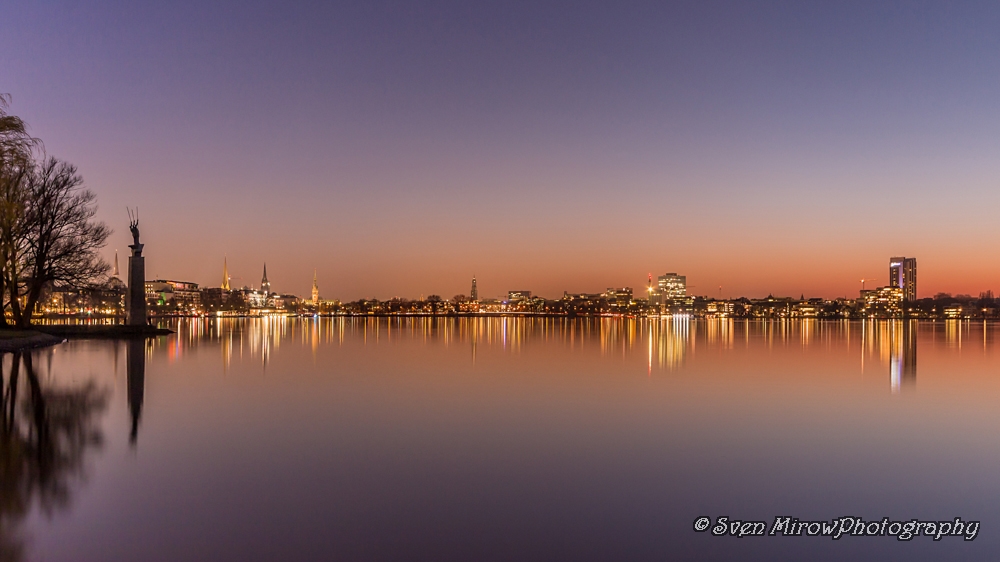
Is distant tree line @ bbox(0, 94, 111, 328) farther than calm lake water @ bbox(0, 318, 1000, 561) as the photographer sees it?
Yes

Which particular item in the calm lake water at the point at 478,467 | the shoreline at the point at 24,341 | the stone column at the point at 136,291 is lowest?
the calm lake water at the point at 478,467

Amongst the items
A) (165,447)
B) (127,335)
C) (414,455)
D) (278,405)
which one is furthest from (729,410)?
(127,335)

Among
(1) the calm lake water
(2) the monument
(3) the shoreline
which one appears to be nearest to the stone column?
(2) the monument

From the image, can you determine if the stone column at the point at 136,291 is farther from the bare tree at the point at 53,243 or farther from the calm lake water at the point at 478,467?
the calm lake water at the point at 478,467

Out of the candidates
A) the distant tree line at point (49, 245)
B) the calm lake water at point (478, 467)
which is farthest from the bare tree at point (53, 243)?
the calm lake water at point (478, 467)

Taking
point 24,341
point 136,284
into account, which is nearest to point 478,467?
point 24,341

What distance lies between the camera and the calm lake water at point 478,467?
22.3 ft

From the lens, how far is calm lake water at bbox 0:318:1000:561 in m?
6.79

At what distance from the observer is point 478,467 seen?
32.3ft

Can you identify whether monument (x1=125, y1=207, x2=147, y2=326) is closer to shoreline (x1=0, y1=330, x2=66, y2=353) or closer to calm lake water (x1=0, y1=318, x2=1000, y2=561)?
shoreline (x1=0, y1=330, x2=66, y2=353)

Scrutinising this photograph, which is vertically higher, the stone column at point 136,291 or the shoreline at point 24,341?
the stone column at point 136,291

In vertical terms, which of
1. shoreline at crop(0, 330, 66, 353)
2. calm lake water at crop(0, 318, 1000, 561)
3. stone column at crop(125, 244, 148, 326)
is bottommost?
calm lake water at crop(0, 318, 1000, 561)

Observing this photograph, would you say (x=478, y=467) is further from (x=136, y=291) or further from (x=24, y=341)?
(x=136, y=291)

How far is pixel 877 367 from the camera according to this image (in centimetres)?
2705
